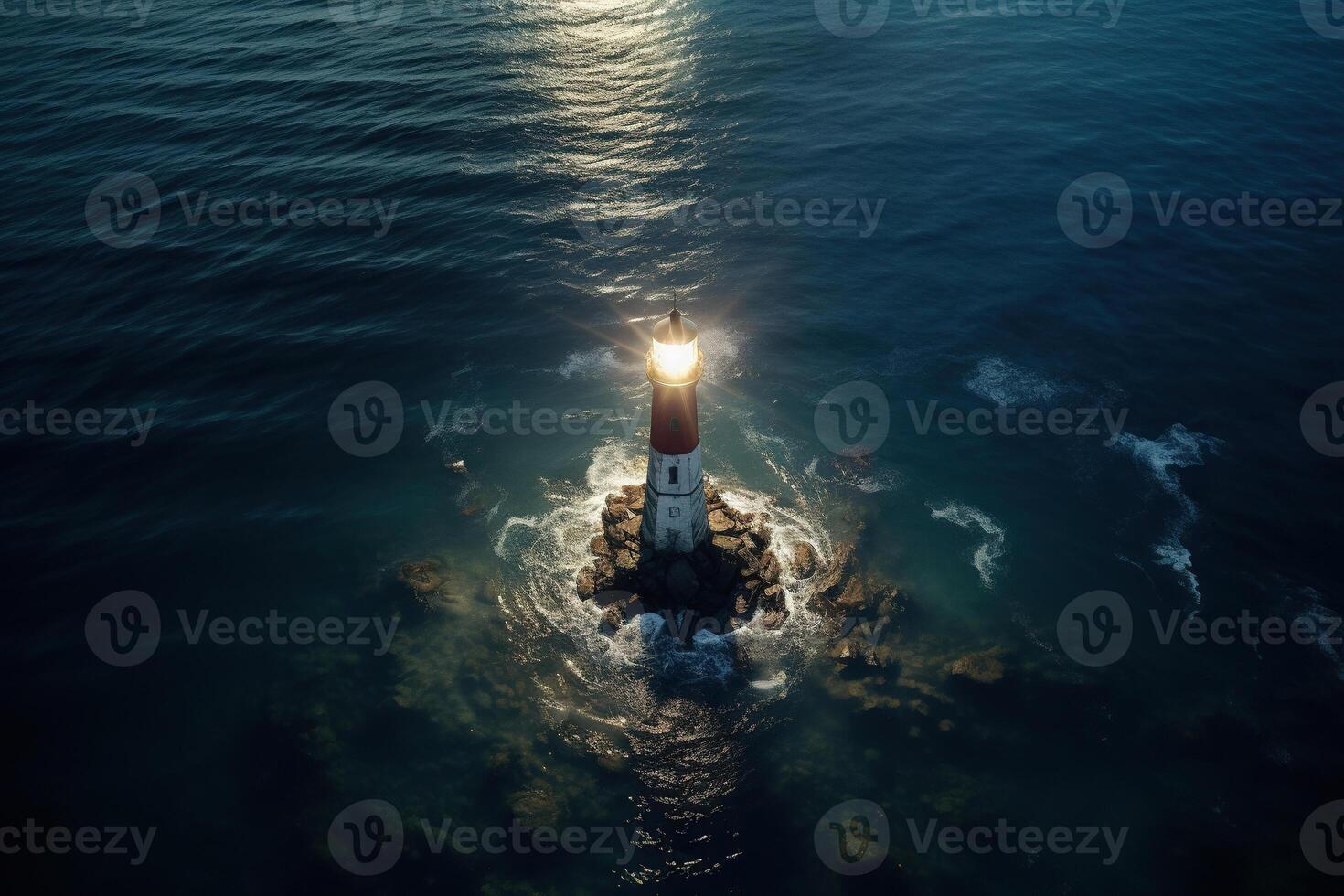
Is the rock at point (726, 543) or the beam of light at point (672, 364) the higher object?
the beam of light at point (672, 364)

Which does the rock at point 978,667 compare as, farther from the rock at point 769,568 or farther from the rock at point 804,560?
the rock at point 769,568

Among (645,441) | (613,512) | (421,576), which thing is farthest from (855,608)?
(421,576)

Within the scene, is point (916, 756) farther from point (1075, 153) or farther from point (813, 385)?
point (1075, 153)

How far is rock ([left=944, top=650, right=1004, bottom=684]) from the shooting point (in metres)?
38.9

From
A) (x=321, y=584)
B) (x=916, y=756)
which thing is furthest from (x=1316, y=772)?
(x=321, y=584)

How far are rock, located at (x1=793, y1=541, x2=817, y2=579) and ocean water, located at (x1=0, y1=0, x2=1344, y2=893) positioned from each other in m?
1.57

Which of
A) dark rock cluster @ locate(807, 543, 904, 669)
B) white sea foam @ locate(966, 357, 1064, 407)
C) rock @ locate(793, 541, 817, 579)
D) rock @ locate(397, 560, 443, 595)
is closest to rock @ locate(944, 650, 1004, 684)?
dark rock cluster @ locate(807, 543, 904, 669)

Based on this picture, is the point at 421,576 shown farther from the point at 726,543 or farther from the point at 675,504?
the point at 726,543

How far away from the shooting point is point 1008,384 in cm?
5528

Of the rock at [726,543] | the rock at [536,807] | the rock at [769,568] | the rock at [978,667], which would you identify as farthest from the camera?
the rock at [726,543]

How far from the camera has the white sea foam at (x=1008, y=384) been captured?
54031mm

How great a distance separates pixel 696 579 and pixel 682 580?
84cm

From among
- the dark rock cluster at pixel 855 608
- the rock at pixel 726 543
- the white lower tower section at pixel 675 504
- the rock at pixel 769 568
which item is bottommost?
the dark rock cluster at pixel 855 608

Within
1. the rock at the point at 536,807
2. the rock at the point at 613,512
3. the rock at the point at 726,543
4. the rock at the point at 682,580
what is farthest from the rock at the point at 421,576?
the rock at the point at 726,543
